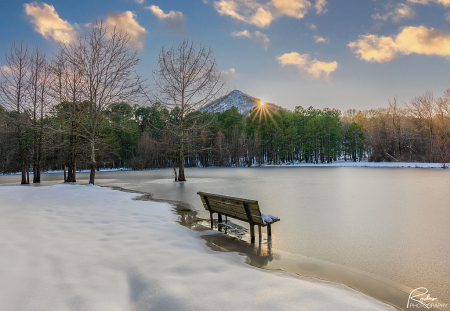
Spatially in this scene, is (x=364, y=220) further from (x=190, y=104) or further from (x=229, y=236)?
(x=190, y=104)

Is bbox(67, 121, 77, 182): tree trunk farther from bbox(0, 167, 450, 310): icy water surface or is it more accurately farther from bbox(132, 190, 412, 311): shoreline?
bbox(132, 190, 412, 311): shoreline

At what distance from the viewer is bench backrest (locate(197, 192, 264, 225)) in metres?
4.88

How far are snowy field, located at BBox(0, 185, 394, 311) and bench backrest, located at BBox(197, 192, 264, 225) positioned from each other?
3.47 feet

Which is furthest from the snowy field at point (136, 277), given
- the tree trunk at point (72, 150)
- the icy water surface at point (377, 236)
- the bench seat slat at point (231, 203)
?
the tree trunk at point (72, 150)

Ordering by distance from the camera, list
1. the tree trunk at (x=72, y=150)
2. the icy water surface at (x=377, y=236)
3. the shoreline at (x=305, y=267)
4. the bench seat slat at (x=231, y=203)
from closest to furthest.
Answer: the shoreline at (x=305, y=267) < the icy water surface at (x=377, y=236) < the bench seat slat at (x=231, y=203) < the tree trunk at (x=72, y=150)

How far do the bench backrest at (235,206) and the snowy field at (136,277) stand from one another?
1.06 meters

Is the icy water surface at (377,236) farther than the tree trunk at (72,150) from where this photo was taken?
No

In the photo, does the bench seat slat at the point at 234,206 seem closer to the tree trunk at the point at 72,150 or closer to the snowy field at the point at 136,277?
the snowy field at the point at 136,277

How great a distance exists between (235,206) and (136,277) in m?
2.67

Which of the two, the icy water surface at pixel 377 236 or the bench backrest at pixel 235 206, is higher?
the bench backrest at pixel 235 206

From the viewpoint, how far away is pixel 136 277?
308cm

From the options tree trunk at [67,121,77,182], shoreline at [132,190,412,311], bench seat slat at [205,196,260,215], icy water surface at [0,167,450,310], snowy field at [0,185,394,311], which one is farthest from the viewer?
tree trunk at [67,121,77,182]

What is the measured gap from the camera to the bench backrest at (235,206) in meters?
4.88

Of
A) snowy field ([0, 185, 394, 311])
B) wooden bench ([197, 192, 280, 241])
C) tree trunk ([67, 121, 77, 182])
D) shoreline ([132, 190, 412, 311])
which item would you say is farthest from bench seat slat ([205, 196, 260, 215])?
tree trunk ([67, 121, 77, 182])
